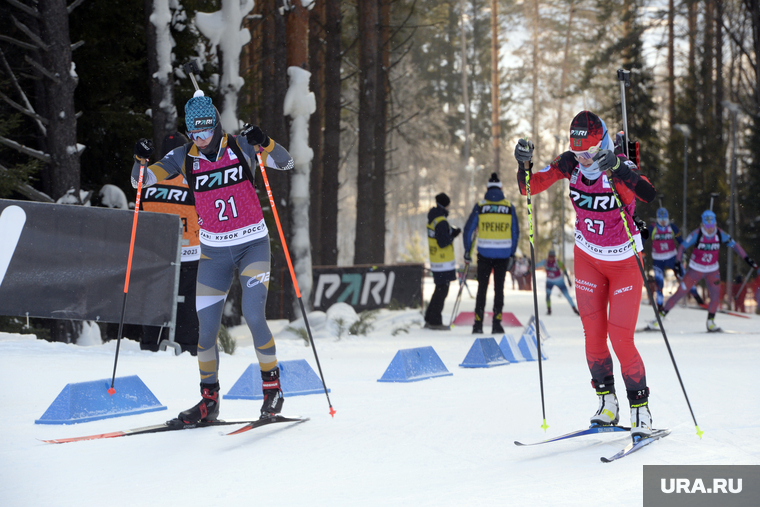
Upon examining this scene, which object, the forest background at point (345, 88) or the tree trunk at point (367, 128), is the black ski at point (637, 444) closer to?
the forest background at point (345, 88)

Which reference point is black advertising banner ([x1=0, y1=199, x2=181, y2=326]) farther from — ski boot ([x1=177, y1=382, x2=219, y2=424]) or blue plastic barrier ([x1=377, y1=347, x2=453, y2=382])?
ski boot ([x1=177, y1=382, x2=219, y2=424])

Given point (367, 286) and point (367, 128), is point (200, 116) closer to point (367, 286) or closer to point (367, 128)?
point (367, 286)

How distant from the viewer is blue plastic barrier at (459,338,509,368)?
862cm

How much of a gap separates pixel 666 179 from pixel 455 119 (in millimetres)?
20630

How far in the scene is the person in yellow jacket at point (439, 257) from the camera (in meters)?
13.1

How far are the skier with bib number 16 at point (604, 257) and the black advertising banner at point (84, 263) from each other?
4940 millimetres

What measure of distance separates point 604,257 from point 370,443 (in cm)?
189

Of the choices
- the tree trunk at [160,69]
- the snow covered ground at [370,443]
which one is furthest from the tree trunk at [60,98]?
the snow covered ground at [370,443]

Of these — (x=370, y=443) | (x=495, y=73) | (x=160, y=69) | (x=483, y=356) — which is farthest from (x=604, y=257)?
(x=495, y=73)

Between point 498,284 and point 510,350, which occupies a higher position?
point 498,284

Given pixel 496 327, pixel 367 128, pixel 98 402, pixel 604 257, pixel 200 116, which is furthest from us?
pixel 367 128

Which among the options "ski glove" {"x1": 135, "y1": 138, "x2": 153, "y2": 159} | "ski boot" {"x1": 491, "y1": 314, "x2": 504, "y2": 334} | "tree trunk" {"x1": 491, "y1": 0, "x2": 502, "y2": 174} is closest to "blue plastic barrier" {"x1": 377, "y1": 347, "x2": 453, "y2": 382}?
"ski glove" {"x1": 135, "y1": 138, "x2": 153, "y2": 159}

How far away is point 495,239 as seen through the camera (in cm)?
1205

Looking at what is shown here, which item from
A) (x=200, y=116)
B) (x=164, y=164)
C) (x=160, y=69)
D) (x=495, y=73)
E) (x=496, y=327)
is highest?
(x=495, y=73)
